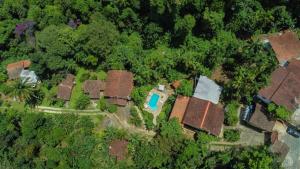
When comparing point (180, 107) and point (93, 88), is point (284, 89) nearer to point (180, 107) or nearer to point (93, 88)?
point (180, 107)

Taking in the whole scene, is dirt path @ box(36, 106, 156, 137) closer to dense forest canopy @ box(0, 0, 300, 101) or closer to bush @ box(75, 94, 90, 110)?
bush @ box(75, 94, 90, 110)

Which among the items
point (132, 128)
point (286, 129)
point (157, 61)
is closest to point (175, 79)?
point (157, 61)

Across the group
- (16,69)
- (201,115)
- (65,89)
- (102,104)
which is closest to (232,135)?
(201,115)

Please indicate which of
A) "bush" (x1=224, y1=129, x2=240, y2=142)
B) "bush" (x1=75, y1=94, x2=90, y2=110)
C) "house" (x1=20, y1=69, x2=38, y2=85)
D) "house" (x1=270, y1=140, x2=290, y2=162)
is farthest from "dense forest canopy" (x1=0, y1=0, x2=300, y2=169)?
"house" (x1=270, y1=140, x2=290, y2=162)

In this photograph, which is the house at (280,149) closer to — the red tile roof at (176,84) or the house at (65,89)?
the red tile roof at (176,84)

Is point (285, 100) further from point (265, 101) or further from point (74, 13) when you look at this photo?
point (74, 13)

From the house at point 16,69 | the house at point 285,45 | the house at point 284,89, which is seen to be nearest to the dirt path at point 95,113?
the house at point 16,69

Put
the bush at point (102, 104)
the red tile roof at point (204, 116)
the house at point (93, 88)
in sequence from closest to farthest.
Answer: the red tile roof at point (204, 116) < the bush at point (102, 104) < the house at point (93, 88)
